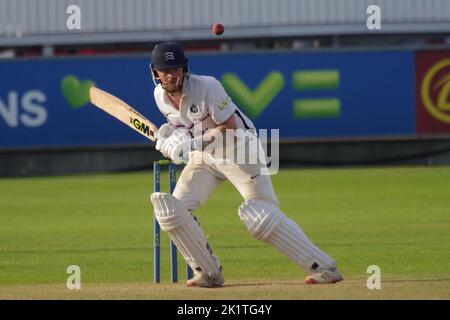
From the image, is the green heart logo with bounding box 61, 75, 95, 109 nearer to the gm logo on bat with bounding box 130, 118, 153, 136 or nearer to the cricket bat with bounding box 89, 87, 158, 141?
the cricket bat with bounding box 89, 87, 158, 141

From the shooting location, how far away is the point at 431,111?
21.8m

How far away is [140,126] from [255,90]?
44.1 feet

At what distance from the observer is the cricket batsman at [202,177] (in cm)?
790

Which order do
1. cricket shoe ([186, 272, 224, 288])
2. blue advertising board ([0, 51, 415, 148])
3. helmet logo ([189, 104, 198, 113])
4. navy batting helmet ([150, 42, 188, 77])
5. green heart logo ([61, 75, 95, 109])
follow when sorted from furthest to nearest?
green heart logo ([61, 75, 95, 109]) < blue advertising board ([0, 51, 415, 148]) < cricket shoe ([186, 272, 224, 288]) < helmet logo ([189, 104, 198, 113]) < navy batting helmet ([150, 42, 188, 77])

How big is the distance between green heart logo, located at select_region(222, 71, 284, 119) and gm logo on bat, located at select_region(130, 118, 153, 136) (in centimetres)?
1330

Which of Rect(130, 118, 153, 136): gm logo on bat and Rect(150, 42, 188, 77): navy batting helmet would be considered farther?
Rect(130, 118, 153, 136): gm logo on bat

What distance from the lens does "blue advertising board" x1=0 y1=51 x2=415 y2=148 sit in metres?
21.8

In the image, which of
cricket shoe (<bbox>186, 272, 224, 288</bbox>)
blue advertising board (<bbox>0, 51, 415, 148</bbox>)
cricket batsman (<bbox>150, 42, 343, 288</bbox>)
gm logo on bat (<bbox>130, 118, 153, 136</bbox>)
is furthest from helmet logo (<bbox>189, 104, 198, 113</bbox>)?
blue advertising board (<bbox>0, 51, 415, 148</bbox>)

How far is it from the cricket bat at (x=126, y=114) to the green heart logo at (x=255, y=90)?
1305 cm

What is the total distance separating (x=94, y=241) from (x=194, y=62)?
997cm

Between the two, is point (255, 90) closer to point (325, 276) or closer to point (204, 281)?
point (204, 281)

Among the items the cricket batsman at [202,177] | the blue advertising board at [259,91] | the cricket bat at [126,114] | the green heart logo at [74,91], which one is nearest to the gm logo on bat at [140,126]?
the cricket bat at [126,114]

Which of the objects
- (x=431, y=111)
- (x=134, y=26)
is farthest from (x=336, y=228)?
(x=134, y=26)
